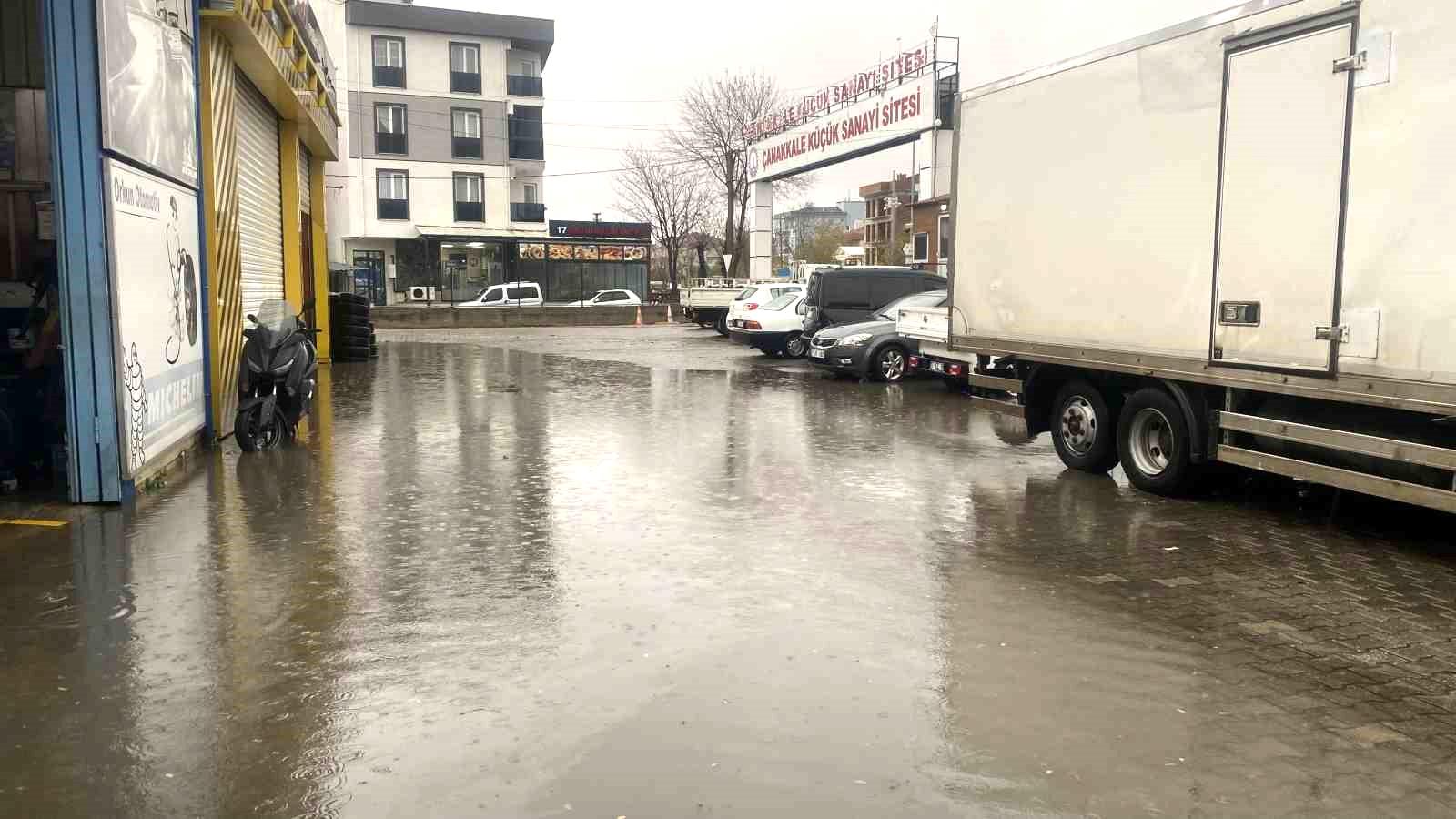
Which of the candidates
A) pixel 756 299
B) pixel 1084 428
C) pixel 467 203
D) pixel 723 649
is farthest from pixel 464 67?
pixel 723 649

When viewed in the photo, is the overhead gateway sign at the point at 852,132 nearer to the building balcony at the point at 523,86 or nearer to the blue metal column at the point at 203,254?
the blue metal column at the point at 203,254

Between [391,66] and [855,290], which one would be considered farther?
[391,66]

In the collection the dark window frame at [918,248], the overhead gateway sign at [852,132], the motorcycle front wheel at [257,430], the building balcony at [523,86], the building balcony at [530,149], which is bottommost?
the motorcycle front wheel at [257,430]

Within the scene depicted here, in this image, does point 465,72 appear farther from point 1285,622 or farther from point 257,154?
point 1285,622

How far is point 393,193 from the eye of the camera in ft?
174

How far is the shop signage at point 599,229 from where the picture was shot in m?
57.1

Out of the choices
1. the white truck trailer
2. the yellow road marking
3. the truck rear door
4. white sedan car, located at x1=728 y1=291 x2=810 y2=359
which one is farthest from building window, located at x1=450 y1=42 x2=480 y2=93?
the truck rear door

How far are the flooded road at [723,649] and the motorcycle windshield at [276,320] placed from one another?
213 cm

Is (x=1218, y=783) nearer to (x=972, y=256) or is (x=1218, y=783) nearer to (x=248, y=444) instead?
(x=972, y=256)

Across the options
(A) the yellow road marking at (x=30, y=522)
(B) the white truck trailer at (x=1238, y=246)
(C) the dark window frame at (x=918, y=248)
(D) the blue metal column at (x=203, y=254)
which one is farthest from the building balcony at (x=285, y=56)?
(C) the dark window frame at (x=918, y=248)

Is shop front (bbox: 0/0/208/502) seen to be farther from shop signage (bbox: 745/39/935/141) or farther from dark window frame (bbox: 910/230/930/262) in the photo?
dark window frame (bbox: 910/230/930/262)

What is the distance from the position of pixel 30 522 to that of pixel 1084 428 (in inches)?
332

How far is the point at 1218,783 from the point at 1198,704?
791 millimetres

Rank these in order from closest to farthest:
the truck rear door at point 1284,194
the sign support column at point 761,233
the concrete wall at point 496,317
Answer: the truck rear door at point 1284,194, the sign support column at point 761,233, the concrete wall at point 496,317
